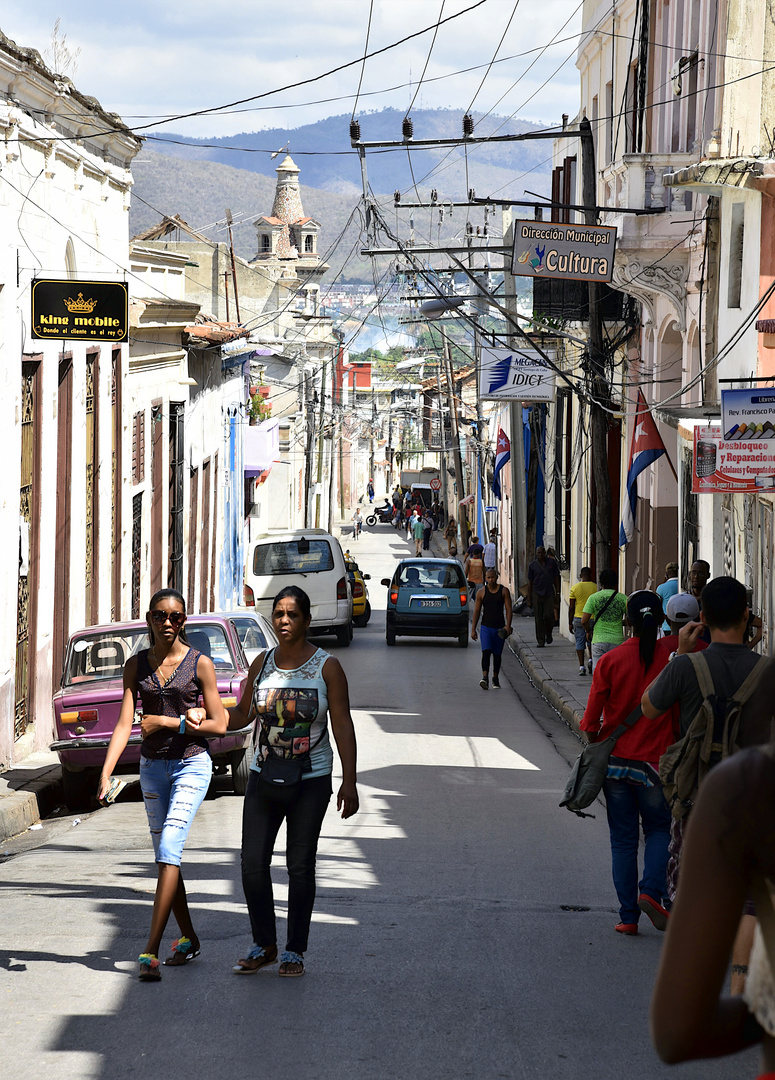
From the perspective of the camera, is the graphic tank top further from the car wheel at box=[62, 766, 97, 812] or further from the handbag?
the car wheel at box=[62, 766, 97, 812]

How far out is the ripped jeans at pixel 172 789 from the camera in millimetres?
5953

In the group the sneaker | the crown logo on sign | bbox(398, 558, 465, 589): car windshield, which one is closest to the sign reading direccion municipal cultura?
the crown logo on sign

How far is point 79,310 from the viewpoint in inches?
561

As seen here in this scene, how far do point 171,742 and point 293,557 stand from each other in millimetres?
20643

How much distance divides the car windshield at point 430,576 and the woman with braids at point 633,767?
66.9ft

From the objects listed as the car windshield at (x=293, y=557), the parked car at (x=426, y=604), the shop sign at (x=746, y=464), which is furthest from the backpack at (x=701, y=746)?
the parked car at (x=426, y=604)

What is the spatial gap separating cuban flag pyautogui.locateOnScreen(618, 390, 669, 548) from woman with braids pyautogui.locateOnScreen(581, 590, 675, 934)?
12809 millimetres

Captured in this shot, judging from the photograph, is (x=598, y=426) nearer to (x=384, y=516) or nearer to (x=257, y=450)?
(x=257, y=450)

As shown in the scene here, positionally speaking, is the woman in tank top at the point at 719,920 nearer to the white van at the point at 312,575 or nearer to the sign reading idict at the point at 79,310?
the sign reading idict at the point at 79,310

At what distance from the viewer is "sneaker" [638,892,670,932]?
6.56m

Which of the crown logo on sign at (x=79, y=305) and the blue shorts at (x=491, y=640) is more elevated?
the crown logo on sign at (x=79, y=305)

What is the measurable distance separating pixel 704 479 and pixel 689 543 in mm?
6124

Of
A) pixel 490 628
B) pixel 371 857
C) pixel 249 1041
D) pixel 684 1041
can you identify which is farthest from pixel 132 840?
pixel 490 628

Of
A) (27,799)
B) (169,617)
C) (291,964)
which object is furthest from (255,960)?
(27,799)
